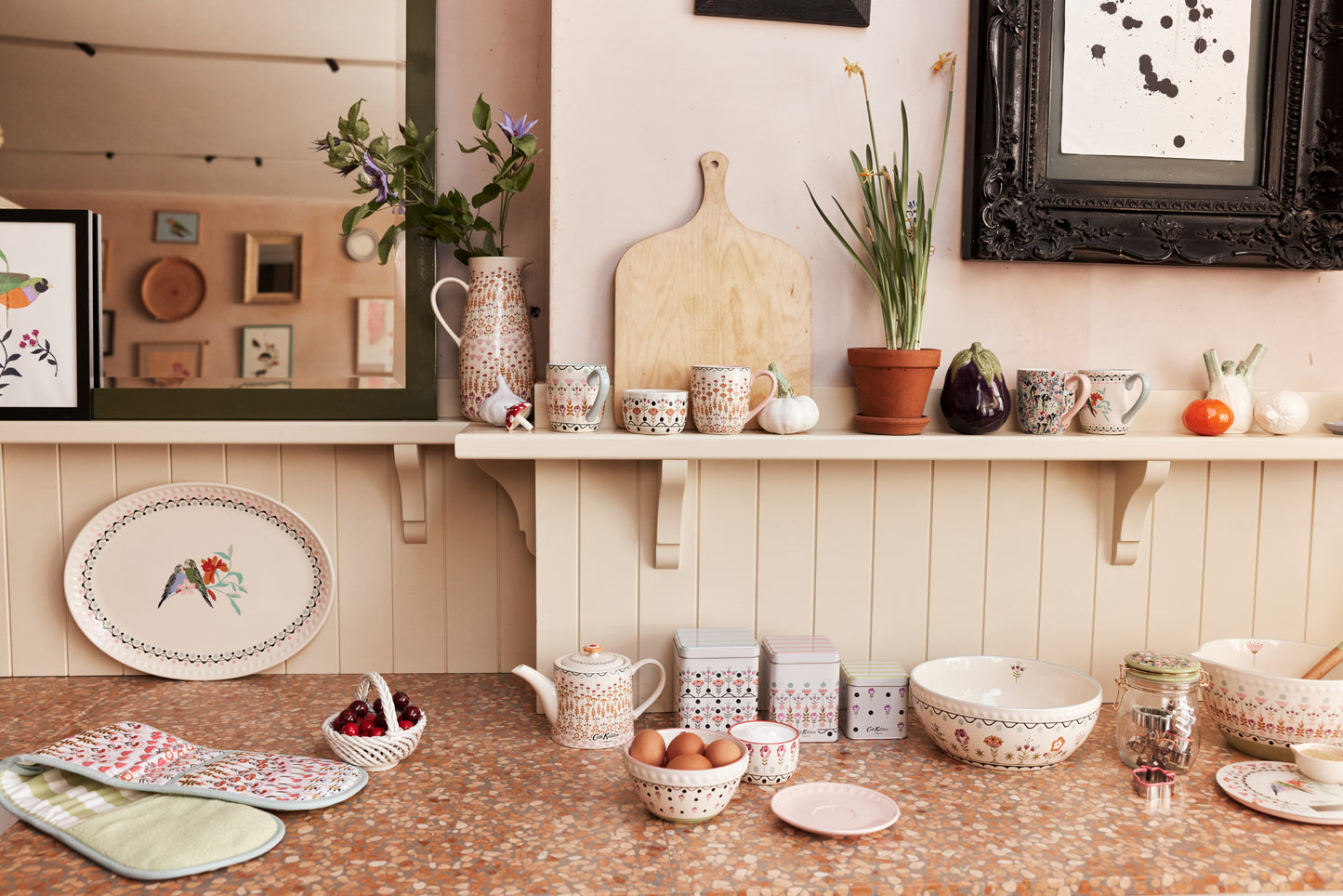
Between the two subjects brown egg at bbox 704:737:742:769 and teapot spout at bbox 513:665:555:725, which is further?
teapot spout at bbox 513:665:555:725

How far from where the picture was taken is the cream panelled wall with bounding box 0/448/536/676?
158cm

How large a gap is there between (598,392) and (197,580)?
794 mm

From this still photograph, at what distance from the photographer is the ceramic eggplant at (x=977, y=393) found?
137 centimetres

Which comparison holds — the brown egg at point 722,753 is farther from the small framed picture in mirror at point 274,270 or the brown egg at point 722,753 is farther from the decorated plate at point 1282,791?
the small framed picture in mirror at point 274,270

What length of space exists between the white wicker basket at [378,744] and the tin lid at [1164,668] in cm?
97

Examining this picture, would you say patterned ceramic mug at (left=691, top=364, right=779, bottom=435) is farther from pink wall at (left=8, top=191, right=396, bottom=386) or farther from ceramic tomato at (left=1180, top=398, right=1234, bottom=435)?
ceramic tomato at (left=1180, top=398, right=1234, bottom=435)

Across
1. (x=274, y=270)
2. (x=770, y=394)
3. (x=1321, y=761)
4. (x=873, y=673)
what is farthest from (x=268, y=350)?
(x=1321, y=761)

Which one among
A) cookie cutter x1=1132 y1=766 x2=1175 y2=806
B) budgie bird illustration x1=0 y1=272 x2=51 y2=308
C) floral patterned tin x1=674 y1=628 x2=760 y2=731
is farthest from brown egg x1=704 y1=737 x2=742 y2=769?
budgie bird illustration x1=0 y1=272 x2=51 y2=308

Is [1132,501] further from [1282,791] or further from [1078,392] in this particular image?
[1282,791]

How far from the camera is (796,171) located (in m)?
1.43

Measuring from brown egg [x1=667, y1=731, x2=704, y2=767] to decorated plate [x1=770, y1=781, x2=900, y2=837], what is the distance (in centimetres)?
11

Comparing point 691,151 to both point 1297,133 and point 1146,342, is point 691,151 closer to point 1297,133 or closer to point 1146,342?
point 1146,342

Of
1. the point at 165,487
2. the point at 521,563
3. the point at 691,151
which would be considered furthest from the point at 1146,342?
the point at 165,487

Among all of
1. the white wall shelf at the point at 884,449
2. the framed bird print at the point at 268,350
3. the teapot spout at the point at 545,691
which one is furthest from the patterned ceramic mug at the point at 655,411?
the framed bird print at the point at 268,350
